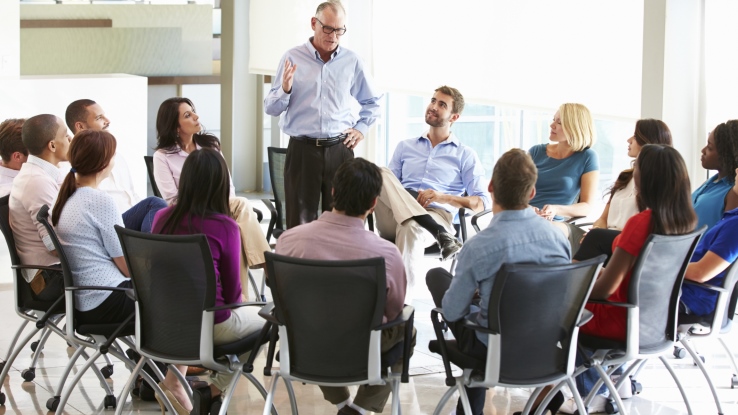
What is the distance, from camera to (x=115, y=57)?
12.8 meters

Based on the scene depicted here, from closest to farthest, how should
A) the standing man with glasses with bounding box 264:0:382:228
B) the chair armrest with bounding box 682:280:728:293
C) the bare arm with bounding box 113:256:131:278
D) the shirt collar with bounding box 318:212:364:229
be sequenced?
the shirt collar with bounding box 318:212:364:229 → the chair armrest with bounding box 682:280:728:293 → the bare arm with bounding box 113:256:131:278 → the standing man with glasses with bounding box 264:0:382:228

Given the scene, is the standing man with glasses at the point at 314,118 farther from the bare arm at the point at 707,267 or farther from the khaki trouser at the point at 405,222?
the bare arm at the point at 707,267

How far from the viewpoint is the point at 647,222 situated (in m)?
3.41

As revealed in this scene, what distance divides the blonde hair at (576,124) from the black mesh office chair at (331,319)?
8.31ft

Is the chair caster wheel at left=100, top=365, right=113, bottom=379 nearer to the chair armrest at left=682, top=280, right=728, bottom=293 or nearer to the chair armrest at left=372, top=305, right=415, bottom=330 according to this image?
the chair armrest at left=372, top=305, right=415, bottom=330

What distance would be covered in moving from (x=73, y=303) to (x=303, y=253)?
108 cm

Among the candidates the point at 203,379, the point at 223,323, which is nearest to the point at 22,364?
the point at 203,379

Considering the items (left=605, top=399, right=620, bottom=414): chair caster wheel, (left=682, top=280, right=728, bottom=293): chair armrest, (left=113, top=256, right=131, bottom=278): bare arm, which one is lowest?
(left=605, top=399, right=620, bottom=414): chair caster wheel

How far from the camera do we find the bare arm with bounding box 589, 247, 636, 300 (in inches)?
133

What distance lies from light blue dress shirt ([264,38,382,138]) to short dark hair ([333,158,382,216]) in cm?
223

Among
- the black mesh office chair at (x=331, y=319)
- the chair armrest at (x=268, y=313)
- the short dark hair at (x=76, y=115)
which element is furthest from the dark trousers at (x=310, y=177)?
the black mesh office chair at (x=331, y=319)

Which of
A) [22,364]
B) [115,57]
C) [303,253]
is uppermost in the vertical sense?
[115,57]

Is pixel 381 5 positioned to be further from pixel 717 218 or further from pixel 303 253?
pixel 303 253

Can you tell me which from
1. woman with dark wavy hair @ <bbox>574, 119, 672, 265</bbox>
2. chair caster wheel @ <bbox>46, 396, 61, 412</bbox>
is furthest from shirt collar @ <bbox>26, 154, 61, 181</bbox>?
woman with dark wavy hair @ <bbox>574, 119, 672, 265</bbox>
